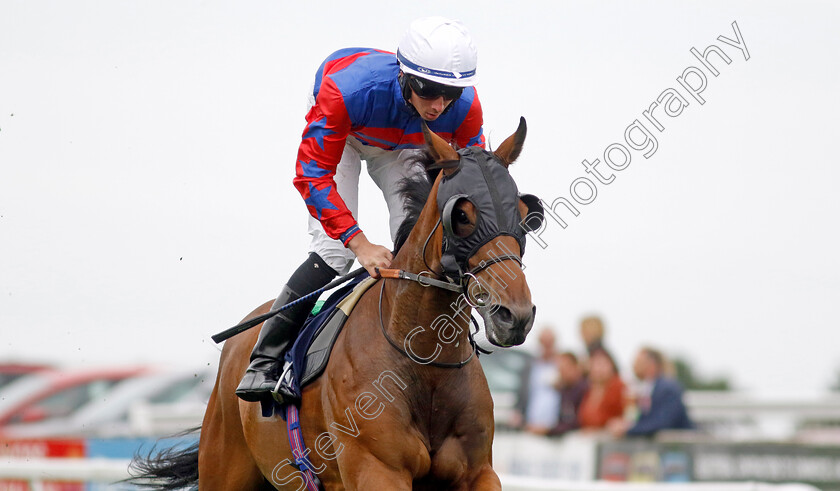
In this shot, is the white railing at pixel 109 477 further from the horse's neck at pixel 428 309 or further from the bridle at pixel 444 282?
the horse's neck at pixel 428 309

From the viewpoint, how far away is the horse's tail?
593cm

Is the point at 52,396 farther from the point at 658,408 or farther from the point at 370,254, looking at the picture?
the point at 370,254

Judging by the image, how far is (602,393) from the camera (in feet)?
25.9

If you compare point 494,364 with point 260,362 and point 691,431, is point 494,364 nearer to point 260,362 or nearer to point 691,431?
point 691,431

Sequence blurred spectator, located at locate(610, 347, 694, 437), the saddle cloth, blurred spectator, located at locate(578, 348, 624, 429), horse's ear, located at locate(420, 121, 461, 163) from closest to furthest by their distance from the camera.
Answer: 1. horse's ear, located at locate(420, 121, 461, 163)
2. the saddle cloth
3. blurred spectator, located at locate(610, 347, 694, 437)
4. blurred spectator, located at locate(578, 348, 624, 429)

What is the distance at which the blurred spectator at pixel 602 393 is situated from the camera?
7.82 m

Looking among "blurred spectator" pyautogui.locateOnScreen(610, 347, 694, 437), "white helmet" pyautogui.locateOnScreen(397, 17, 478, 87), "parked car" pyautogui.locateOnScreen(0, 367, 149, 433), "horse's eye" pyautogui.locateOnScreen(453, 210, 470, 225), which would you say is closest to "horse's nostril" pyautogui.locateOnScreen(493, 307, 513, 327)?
"horse's eye" pyautogui.locateOnScreen(453, 210, 470, 225)

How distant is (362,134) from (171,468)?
8.16ft

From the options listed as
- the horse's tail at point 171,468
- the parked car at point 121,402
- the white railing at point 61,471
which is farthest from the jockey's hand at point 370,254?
the parked car at point 121,402

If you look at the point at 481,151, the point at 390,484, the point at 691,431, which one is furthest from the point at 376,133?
the point at 691,431

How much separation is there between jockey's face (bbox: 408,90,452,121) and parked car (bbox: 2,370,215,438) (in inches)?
349

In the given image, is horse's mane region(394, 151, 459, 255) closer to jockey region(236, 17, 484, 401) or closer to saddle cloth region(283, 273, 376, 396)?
jockey region(236, 17, 484, 401)

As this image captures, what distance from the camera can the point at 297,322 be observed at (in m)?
4.76

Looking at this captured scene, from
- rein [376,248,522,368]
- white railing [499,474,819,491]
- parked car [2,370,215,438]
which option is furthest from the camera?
parked car [2,370,215,438]
